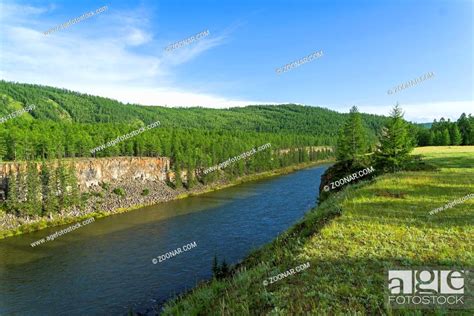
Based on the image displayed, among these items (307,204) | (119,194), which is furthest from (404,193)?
(119,194)

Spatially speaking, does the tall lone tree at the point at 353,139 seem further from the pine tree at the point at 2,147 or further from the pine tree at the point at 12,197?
the pine tree at the point at 2,147

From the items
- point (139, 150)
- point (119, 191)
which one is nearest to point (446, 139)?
point (119, 191)

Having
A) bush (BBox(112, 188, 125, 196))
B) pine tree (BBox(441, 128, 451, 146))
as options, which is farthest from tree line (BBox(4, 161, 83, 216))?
pine tree (BBox(441, 128, 451, 146))

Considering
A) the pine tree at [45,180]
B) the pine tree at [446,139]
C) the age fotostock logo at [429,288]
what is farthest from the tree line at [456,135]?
the pine tree at [45,180]

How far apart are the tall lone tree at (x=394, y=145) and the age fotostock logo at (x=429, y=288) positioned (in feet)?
109

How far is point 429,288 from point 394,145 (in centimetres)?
3595

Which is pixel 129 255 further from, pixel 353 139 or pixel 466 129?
pixel 466 129

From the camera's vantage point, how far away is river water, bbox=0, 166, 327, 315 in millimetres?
34781

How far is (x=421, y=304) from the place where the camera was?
11.2m

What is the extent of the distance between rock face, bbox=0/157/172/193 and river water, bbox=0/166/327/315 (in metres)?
21.5

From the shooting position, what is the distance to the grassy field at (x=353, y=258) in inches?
469

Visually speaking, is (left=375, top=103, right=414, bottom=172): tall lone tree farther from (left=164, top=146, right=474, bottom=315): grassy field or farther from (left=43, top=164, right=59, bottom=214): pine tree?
(left=43, top=164, right=59, bottom=214): pine tree

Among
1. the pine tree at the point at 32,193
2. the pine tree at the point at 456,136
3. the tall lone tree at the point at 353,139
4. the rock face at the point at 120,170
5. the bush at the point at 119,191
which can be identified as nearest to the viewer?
the tall lone tree at the point at 353,139

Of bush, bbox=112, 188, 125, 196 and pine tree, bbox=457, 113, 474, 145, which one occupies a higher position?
pine tree, bbox=457, 113, 474, 145
